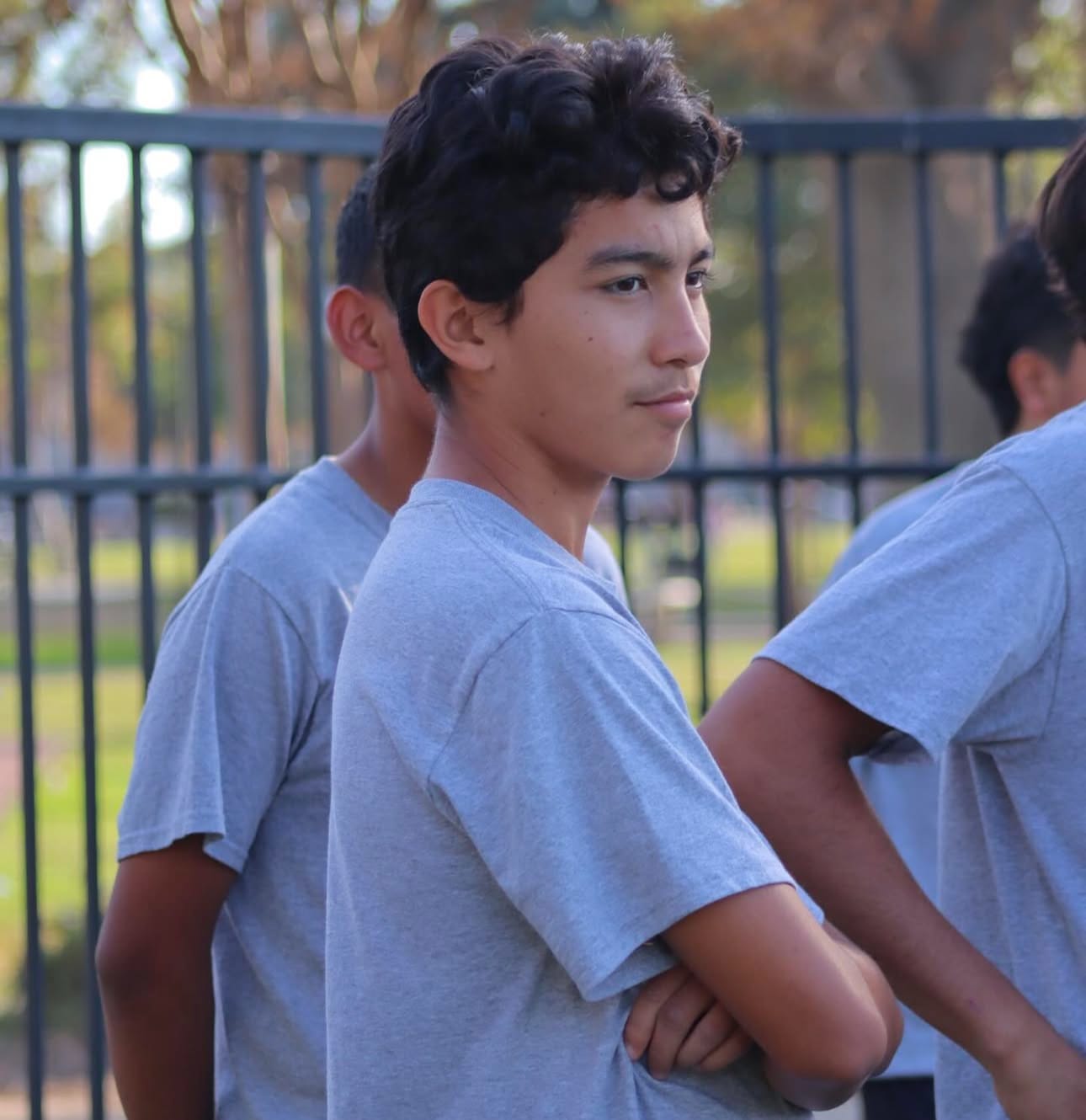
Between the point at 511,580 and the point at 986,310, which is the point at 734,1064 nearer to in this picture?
the point at 511,580

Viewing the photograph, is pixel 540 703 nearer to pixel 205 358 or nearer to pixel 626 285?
pixel 626 285

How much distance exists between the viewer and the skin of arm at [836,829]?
1.60m

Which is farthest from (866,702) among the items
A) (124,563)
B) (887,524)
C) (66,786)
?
(124,563)

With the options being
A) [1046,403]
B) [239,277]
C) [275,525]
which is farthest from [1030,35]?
[275,525]

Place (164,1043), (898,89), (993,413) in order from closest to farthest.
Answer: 1. (164,1043)
2. (993,413)
3. (898,89)

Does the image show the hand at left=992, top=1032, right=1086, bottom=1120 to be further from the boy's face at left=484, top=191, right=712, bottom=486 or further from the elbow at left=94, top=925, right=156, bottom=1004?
the elbow at left=94, top=925, right=156, bottom=1004

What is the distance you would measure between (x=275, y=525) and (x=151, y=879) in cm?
46

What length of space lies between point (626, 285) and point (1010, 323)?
159cm

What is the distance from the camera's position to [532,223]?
1.48 metres

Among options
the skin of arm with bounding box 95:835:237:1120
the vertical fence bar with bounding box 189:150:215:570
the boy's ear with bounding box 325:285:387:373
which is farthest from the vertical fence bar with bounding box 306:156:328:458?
the skin of arm with bounding box 95:835:237:1120

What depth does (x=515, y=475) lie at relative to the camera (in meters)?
1.54

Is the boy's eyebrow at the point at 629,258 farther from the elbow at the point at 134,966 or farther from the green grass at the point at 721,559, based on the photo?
the green grass at the point at 721,559

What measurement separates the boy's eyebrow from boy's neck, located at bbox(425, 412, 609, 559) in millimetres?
174

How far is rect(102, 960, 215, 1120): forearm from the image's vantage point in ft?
7.02
